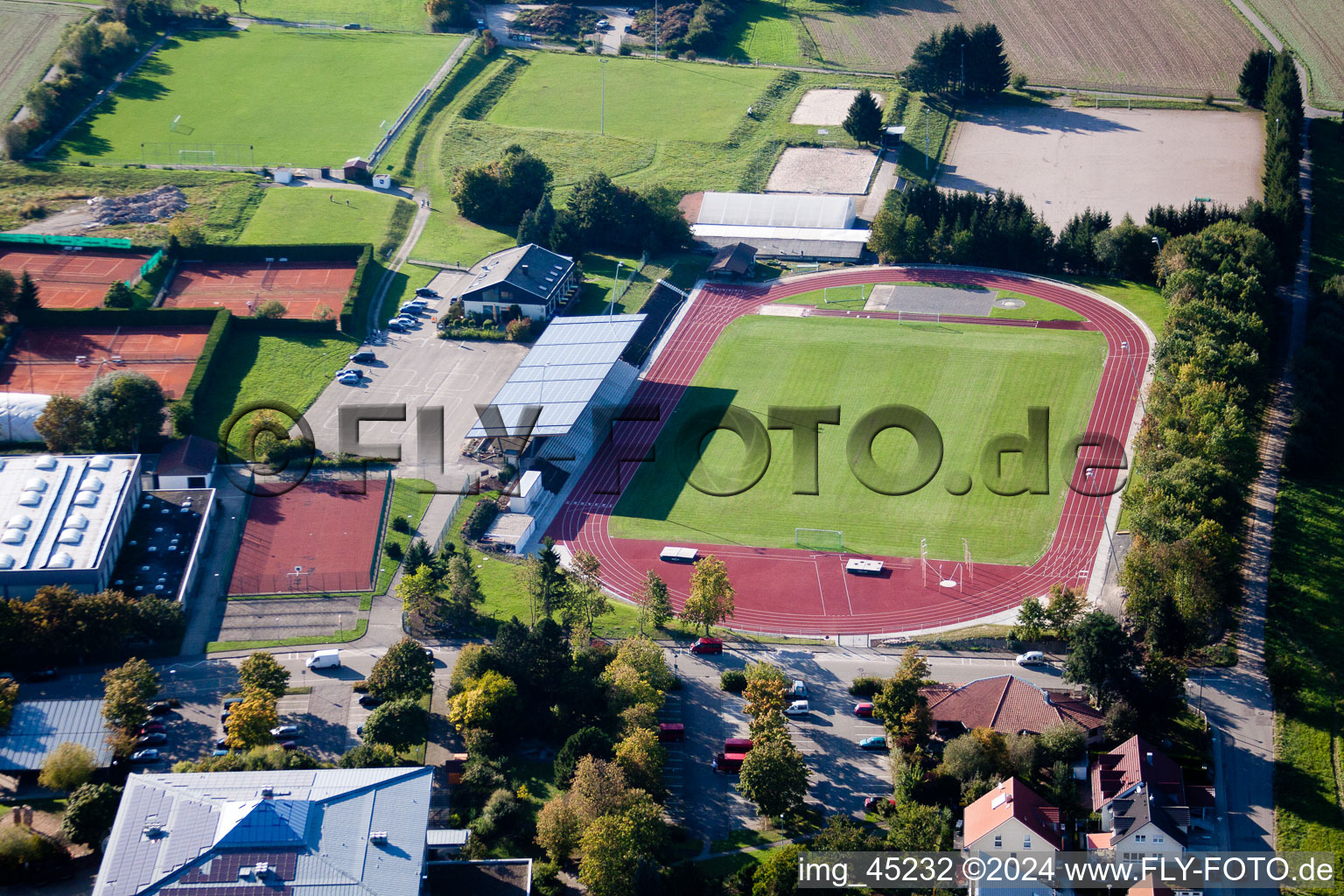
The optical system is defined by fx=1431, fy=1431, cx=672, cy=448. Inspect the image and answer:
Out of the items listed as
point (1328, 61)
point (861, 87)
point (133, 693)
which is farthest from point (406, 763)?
point (1328, 61)

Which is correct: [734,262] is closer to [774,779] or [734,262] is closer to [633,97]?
[633,97]

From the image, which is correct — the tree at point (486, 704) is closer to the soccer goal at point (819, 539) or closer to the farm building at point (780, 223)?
the soccer goal at point (819, 539)

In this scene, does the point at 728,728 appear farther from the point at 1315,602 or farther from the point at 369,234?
the point at 369,234

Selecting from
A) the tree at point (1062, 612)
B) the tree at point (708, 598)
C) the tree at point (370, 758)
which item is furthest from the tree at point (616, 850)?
the tree at point (1062, 612)

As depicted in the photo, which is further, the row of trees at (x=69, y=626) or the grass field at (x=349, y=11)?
the grass field at (x=349, y=11)

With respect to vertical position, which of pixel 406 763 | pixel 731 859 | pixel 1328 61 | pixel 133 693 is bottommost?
pixel 731 859

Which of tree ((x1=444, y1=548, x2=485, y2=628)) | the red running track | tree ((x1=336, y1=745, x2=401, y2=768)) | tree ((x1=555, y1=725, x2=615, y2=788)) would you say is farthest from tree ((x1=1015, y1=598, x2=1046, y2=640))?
tree ((x1=336, y1=745, x2=401, y2=768))
